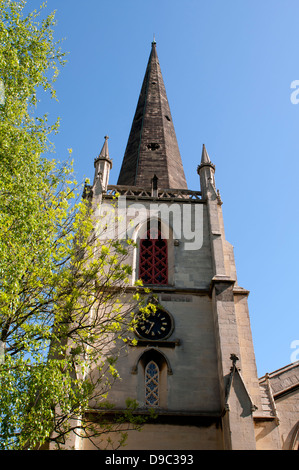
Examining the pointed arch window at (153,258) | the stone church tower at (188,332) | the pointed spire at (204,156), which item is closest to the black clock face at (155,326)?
the stone church tower at (188,332)

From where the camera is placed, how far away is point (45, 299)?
8.56m

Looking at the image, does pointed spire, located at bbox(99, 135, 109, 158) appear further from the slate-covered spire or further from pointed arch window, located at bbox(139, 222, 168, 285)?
pointed arch window, located at bbox(139, 222, 168, 285)

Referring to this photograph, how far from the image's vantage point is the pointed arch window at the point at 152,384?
12347 mm

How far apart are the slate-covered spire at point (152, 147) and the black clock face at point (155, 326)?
7.41m

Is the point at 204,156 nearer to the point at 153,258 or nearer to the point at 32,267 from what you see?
the point at 153,258

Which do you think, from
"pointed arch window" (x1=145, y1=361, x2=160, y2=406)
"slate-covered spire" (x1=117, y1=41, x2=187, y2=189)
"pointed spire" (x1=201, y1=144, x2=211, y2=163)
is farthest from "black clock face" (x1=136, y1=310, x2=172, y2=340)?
"pointed spire" (x1=201, y1=144, x2=211, y2=163)

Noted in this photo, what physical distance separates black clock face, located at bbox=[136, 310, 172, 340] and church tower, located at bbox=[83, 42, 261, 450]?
0.03 metres

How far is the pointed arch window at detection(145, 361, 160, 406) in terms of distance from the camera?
12347 mm

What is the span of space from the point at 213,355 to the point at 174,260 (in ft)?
12.4

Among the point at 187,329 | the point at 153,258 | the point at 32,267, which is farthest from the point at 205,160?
the point at 32,267

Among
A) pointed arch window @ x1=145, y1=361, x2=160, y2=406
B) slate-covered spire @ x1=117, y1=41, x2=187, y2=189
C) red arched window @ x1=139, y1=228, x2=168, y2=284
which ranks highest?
slate-covered spire @ x1=117, y1=41, x2=187, y2=189

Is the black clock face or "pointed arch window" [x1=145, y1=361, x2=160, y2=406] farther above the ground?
the black clock face

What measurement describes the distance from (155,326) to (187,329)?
96cm
